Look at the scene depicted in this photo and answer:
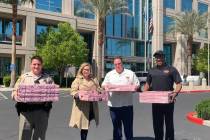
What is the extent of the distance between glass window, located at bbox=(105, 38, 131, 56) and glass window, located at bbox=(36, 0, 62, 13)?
10948 mm

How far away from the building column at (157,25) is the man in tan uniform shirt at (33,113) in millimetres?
64770

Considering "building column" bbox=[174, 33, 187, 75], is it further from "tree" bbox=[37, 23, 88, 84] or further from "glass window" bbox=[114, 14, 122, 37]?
"tree" bbox=[37, 23, 88, 84]

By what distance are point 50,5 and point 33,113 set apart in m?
49.2

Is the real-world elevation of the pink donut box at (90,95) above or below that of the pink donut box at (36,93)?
below

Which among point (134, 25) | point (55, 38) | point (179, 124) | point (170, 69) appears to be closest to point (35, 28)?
point (55, 38)

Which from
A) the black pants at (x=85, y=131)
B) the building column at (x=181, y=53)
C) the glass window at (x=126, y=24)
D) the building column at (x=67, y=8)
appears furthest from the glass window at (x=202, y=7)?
the black pants at (x=85, y=131)

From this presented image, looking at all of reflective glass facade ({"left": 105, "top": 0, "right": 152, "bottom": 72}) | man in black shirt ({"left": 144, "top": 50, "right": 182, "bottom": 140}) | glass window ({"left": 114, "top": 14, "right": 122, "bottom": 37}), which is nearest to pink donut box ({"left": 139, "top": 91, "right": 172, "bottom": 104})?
man in black shirt ({"left": 144, "top": 50, "right": 182, "bottom": 140})

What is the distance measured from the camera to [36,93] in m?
7.25

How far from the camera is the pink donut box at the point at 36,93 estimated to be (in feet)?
23.7

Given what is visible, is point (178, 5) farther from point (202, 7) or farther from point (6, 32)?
point (6, 32)

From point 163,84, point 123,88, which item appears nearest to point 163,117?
point 163,84

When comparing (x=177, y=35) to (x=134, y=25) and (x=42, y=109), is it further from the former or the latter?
(x=42, y=109)

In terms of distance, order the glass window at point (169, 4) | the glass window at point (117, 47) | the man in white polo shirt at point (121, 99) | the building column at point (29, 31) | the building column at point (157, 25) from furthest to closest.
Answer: the glass window at point (169, 4) → the building column at point (157, 25) → the glass window at point (117, 47) → the building column at point (29, 31) → the man in white polo shirt at point (121, 99)

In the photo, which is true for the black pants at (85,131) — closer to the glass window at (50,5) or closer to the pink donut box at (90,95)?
the pink donut box at (90,95)
